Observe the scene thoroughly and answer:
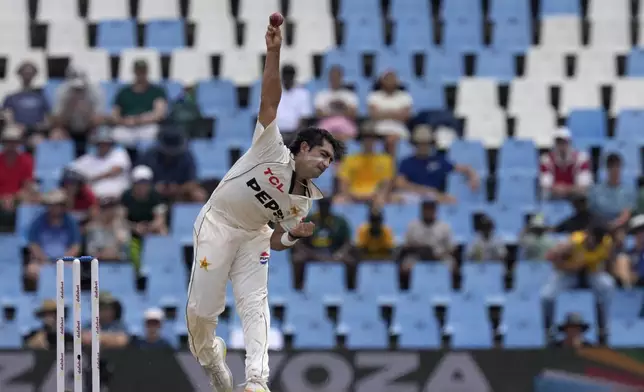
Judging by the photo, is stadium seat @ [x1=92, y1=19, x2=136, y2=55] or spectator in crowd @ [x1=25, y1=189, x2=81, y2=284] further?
stadium seat @ [x1=92, y1=19, x2=136, y2=55]

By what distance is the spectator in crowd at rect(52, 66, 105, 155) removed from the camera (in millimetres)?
15992

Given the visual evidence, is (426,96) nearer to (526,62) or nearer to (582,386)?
(526,62)

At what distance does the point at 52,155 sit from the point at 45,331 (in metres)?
2.87

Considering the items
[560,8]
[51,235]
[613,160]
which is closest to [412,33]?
[560,8]

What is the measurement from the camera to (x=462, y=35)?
57.3 ft

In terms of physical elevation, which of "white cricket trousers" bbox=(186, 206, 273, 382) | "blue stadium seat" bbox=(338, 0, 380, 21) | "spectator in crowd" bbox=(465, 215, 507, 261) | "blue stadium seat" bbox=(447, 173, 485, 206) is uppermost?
"blue stadium seat" bbox=(338, 0, 380, 21)

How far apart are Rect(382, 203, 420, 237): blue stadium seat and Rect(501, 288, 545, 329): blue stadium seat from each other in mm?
1446

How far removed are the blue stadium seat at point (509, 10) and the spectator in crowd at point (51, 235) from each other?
19.3ft

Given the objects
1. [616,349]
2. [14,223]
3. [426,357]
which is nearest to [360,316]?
[426,357]

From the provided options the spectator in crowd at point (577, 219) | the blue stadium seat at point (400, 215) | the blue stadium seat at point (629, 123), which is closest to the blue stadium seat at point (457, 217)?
the blue stadium seat at point (400, 215)

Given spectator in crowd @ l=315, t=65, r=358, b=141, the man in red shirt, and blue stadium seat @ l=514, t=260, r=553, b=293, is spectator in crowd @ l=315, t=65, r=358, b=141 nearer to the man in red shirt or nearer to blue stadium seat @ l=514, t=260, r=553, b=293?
blue stadium seat @ l=514, t=260, r=553, b=293

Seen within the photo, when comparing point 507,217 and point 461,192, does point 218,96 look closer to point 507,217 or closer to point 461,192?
point 461,192

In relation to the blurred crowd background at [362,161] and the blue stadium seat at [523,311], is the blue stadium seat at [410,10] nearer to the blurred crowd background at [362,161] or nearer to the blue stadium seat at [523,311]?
the blurred crowd background at [362,161]

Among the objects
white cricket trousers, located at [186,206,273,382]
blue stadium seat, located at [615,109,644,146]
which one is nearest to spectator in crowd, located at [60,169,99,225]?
blue stadium seat, located at [615,109,644,146]
